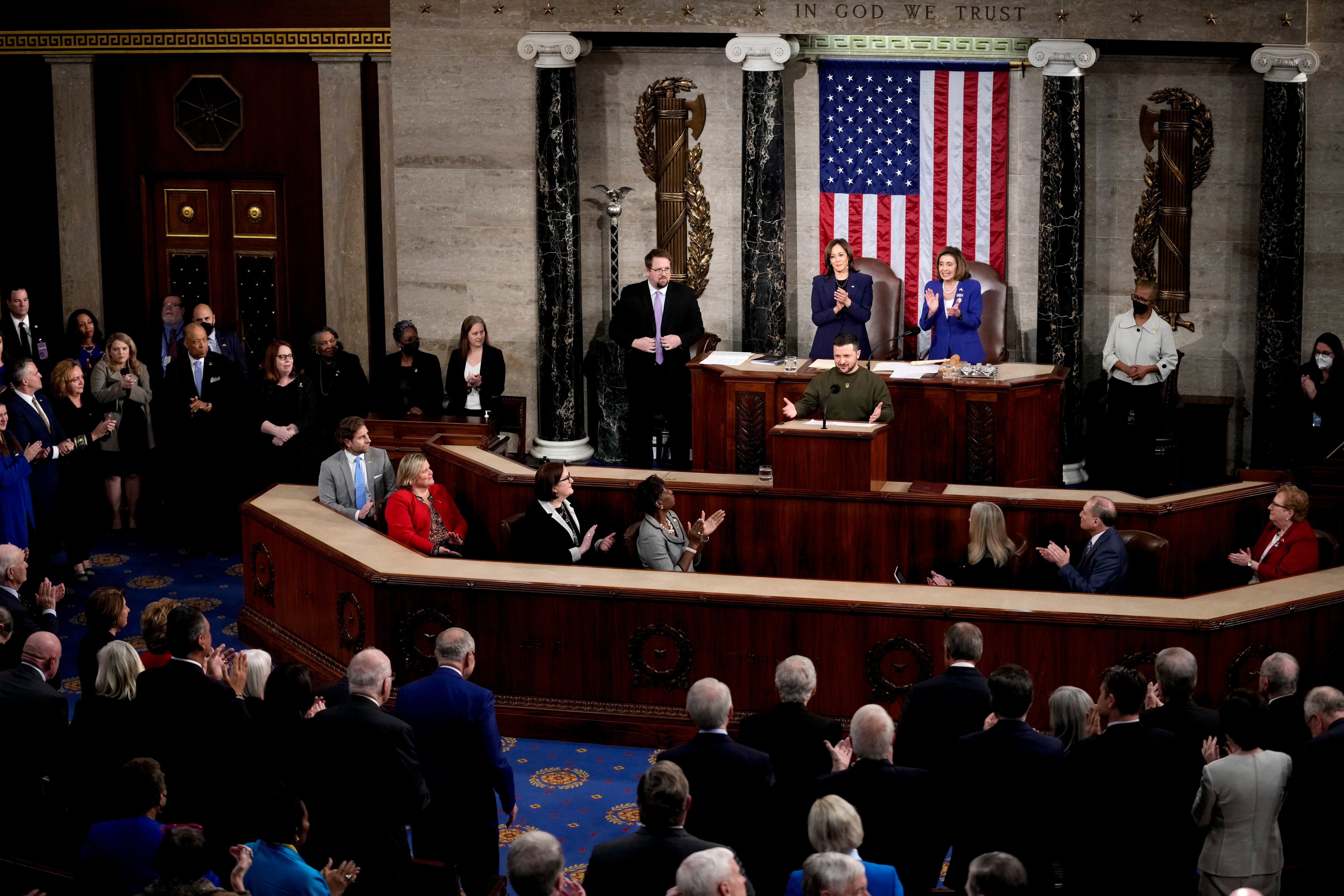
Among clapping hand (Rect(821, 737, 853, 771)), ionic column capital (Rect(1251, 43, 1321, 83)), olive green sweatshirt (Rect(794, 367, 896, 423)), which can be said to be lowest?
clapping hand (Rect(821, 737, 853, 771))

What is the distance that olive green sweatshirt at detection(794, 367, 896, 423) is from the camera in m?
10.4

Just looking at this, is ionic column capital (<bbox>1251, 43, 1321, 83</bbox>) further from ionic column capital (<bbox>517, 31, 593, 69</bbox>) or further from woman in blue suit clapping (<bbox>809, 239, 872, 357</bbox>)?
ionic column capital (<bbox>517, 31, 593, 69</bbox>)

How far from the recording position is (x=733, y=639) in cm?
803

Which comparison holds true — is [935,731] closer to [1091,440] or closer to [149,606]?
[149,606]

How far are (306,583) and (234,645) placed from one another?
1000mm

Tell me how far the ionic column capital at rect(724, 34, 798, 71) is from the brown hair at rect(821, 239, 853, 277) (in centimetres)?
153

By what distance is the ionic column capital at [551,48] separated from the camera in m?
13.0

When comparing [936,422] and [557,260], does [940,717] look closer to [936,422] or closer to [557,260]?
[936,422]

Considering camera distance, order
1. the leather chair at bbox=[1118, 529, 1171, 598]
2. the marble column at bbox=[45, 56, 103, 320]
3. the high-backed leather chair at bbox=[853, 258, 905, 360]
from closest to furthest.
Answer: the leather chair at bbox=[1118, 529, 1171, 598]
the high-backed leather chair at bbox=[853, 258, 905, 360]
the marble column at bbox=[45, 56, 103, 320]

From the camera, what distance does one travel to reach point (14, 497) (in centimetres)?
997

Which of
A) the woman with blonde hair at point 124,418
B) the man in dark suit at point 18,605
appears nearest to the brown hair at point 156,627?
the man in dark suit at point 18,605

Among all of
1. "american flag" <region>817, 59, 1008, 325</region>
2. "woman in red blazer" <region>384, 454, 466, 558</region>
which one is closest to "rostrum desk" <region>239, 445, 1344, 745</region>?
"woman in red blazer" <region>384, 454, 466, 558</region>

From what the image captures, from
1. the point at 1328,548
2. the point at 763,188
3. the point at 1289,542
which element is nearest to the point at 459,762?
the point at 1289,542

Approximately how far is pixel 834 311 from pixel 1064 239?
2152mm
